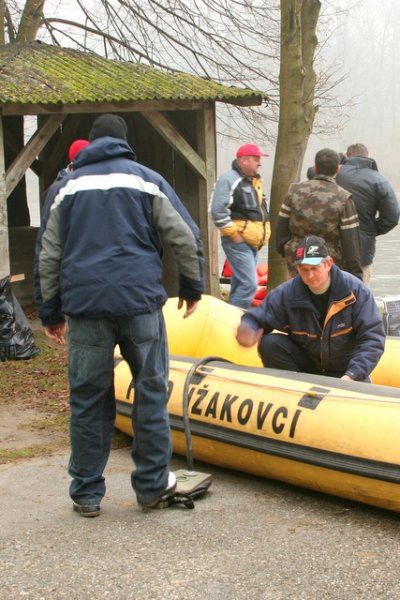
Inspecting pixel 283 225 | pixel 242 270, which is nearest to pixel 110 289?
pixel 283 225

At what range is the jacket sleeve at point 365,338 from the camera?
5094mm

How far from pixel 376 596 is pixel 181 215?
196 centimetres

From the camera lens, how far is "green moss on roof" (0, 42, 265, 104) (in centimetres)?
939

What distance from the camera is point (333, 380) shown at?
16.4ft

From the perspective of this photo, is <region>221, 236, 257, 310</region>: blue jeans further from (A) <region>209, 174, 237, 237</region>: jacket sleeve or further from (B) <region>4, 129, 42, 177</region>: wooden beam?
(B) <region>4, 129, 42, 177</region>: wooden beam

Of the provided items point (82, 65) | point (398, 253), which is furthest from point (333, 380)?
point (398, 253)

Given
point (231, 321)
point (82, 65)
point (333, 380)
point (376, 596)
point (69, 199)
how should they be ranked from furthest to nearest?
point (82, 65) → point (231, 321) → point (333, 380) → point (69, 199) → point (376, 596)

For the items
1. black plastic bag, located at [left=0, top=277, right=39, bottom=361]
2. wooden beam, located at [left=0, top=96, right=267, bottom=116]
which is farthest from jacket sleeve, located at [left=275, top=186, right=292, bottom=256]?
wooden beam, located at [left=0, top=96, right=267, bottom=116]

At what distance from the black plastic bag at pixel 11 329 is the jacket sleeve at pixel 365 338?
4334 millimetres

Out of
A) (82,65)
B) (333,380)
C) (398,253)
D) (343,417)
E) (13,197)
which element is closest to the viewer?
(343,417)

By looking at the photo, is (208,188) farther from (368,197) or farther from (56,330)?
(56,330)

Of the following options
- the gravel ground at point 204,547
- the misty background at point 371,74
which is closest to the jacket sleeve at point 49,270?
the gravel ground at point 204,547

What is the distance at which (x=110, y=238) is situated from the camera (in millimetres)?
4188

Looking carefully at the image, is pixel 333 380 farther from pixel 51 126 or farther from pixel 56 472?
pixel 51 126
